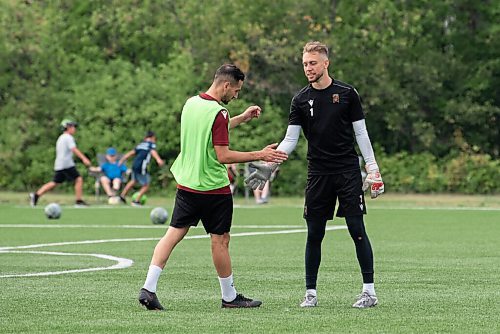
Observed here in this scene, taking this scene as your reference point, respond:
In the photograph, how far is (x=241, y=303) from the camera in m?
10.3

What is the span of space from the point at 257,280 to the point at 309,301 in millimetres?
2377

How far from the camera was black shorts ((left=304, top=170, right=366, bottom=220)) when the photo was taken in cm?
1048

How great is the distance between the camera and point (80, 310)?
9.95 m

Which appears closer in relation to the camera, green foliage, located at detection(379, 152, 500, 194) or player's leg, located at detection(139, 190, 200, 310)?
player's leg, located at detection(139, 190, 200, 310)

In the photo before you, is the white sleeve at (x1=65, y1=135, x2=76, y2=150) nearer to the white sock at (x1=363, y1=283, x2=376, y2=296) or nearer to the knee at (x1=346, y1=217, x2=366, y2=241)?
the knee at (x1=346, y1=217, x2=366, y2=241)

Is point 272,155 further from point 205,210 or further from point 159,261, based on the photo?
point 159,261

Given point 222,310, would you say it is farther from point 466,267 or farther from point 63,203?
point 63,203

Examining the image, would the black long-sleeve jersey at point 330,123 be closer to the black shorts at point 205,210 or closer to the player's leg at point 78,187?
the black shorts at point 205,210

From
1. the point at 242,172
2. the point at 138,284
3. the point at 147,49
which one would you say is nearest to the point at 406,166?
the point at 242,172

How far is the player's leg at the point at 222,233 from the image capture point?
10.3 meters

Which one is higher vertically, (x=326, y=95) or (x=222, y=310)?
(x=326, y=95)

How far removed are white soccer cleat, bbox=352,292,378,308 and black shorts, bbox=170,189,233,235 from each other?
1.16 m

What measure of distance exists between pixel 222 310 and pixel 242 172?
28.0 metres

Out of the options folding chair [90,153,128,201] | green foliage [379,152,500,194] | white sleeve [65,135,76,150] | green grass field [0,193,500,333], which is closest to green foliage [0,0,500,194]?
green foliage [379,152,500,194]
